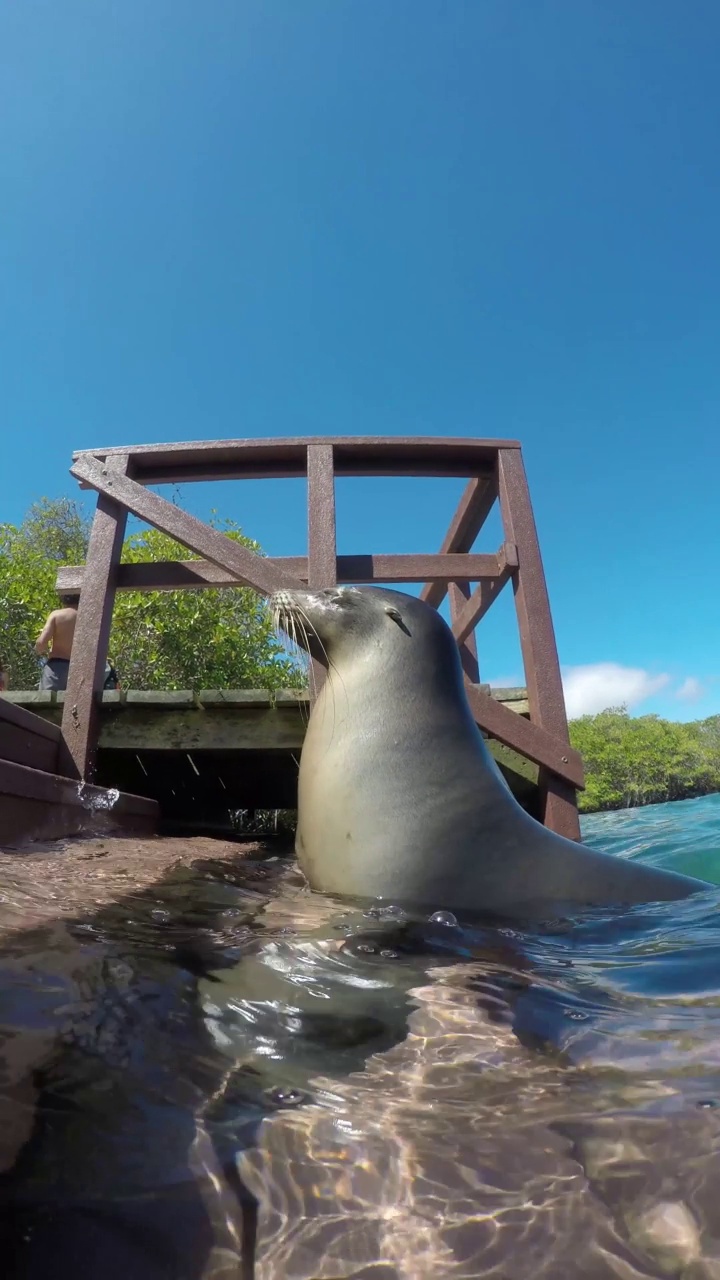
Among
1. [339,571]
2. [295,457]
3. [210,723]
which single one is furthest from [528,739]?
[295,457]

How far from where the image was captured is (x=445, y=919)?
2070 millimetres

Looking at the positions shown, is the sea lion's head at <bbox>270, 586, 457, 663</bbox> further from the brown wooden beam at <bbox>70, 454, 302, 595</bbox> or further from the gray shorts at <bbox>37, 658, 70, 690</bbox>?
the gray shorts at <bbox>37, 658, 70, 690</bbox>

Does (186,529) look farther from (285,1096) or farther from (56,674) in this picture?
(285,1096)

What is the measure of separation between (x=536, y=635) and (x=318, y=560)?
1402mm

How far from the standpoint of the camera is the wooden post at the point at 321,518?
4.26 m

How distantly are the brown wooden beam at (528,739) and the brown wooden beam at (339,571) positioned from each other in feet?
3.09

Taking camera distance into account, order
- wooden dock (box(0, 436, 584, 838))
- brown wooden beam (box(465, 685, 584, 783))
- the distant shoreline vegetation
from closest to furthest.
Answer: brown wooden beam (box(465, 685, 584, 783)) < wooden dock (box(0, 436, 584, 838)) < the distant shoreline vegetation

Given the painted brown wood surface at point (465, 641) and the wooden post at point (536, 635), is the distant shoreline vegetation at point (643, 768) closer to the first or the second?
the painted brown wood surface at point (465, 641)

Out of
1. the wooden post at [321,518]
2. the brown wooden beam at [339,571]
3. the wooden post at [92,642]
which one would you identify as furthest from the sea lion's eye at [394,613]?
the wooden post at [92,642]

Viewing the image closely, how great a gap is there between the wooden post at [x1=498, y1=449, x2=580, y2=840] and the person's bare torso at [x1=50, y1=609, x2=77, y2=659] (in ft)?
11.2

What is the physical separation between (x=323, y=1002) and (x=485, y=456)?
13.7 feet

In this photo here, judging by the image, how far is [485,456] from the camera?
485 centimetres

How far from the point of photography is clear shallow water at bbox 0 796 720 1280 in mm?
684

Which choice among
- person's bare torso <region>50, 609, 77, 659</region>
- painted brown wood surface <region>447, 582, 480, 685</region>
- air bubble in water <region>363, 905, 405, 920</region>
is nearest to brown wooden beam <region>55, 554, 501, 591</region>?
person's bare torso <region>50, 609, 77, 659</region>
